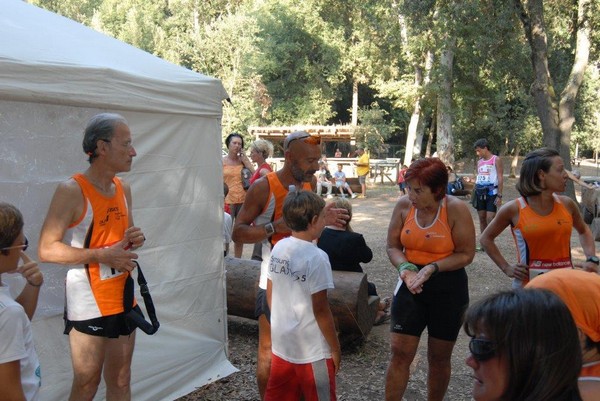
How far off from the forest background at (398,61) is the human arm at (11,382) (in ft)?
45.2

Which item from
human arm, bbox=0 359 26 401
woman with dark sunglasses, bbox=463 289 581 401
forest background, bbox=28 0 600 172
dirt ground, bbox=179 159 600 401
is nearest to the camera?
woman with dark sunglasses, bbox=463 289 581 401

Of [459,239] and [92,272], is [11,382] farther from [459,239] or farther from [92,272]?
[459,239]

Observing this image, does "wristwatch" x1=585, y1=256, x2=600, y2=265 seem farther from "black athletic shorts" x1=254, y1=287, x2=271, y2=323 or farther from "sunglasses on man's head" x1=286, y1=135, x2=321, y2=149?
"black athletic shorts" x1=254, y1=287, x2=271, y2=323

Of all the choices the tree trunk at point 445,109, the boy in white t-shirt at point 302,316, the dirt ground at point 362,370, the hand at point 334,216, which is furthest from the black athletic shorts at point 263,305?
the tree trunk at point 445,109

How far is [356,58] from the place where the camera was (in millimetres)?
33219

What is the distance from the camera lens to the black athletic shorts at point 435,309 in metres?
3.51

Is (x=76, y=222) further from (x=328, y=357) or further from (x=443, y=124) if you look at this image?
(x=443, y=124)

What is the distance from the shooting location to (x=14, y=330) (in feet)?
6.69

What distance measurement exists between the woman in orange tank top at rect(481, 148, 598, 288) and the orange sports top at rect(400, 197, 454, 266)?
0.59 meters

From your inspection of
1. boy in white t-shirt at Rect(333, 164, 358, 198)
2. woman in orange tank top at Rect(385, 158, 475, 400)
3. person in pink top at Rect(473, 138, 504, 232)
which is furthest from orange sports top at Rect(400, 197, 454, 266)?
boy in white t-shirt at Rect(333, 164, 358, 198)

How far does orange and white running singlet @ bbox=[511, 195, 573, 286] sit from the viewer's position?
374cm

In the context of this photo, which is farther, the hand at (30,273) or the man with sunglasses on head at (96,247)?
the man with sunglasses on head at (96,247)

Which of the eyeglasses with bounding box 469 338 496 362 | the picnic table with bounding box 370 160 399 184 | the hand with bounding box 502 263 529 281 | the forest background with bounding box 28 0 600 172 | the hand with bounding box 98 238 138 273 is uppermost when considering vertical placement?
Result: the forest background with bounding box 28 0 600 172

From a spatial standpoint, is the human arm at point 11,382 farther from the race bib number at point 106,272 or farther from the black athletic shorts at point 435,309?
the black athletic shorts at point 435,309
